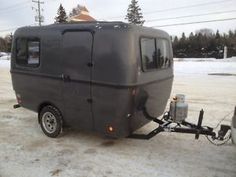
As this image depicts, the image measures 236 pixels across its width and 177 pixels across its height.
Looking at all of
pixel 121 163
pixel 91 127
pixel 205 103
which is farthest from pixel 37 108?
pixel 205 103

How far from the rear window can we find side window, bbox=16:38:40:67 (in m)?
2.27

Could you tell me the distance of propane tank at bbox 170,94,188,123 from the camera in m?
5.41

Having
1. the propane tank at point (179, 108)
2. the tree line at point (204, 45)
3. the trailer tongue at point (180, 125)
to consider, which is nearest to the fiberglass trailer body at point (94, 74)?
the trailer tongue at point (180, 125)

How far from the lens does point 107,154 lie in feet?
18.3

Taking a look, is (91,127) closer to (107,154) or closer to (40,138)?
(107,154)

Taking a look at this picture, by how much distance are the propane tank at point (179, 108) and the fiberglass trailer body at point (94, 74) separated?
51 cm

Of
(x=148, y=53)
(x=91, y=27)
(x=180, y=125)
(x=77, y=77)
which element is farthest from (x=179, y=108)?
(x=91, y=27)

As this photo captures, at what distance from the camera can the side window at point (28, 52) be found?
636 centimetres

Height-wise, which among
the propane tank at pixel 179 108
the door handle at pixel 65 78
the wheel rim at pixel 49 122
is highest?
the door handle at pixel 65 78

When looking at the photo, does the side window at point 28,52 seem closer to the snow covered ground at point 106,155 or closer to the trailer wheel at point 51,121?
the trailer wheel at point 51,121

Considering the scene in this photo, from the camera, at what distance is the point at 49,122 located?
6.50 meters

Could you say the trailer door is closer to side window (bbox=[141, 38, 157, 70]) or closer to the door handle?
the door handle

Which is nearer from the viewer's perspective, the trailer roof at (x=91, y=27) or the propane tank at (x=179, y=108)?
the trailer roof at (x=91, y=27)

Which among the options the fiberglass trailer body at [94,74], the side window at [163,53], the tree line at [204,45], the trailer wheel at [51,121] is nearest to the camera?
the fiberglass trailer body at [94,74]
